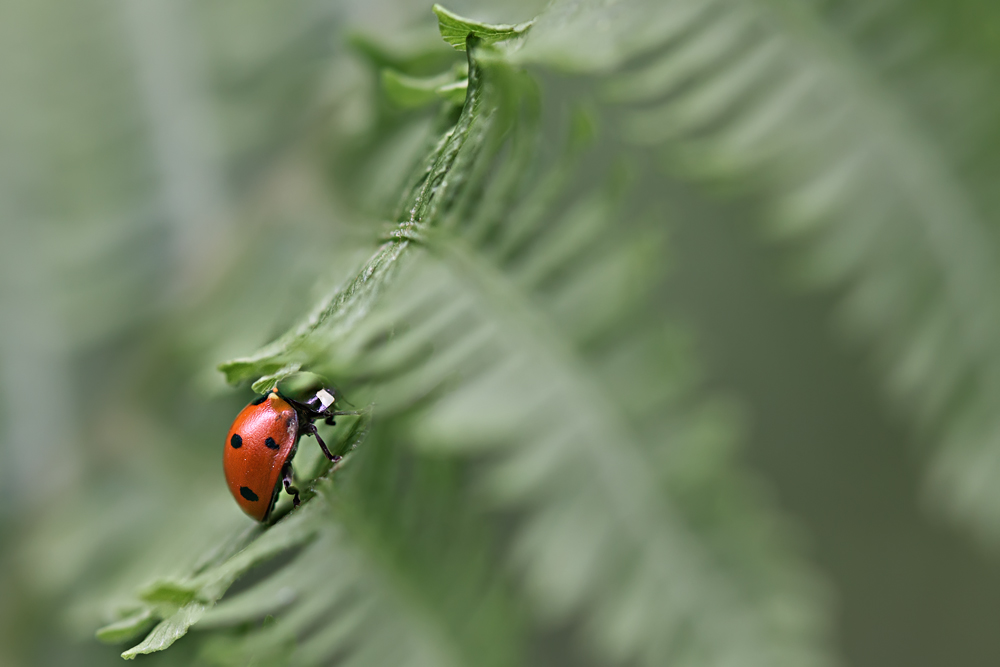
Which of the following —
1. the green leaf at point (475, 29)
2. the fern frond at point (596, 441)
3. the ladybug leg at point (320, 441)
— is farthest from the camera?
the fern frond at point (596, 441)

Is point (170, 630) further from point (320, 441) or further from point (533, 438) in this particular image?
point (533, 438)

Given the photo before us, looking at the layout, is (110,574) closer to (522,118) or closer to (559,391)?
(559,391)

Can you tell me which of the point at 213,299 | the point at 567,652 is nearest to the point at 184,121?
the point at 213,299

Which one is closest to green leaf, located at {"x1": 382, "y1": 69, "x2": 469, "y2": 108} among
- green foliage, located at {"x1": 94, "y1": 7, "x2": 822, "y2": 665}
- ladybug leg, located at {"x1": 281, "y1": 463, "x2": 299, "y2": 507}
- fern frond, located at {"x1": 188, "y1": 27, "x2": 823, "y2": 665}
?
green foliage, located at {"x1": 94, "y1": 7, "x2": 822, "y2": 665}

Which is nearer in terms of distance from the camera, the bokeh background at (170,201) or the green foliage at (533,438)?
the green foliage at (533,438)

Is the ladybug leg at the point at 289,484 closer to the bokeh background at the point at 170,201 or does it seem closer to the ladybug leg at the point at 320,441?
the ladybug leg at the point at 320,441


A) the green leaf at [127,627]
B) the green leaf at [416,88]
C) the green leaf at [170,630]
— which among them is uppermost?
the green leaf at [416,88]

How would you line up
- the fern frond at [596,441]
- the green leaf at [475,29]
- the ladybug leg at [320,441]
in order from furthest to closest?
the fern frond at [596,441]
the ladybug leg at [320,441]
the green leaf at [475,29]

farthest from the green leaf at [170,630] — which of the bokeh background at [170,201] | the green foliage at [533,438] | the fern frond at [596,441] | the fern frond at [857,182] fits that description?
the fern frond at [857,182]

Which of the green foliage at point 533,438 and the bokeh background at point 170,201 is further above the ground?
the bokeh background at point 170,201
